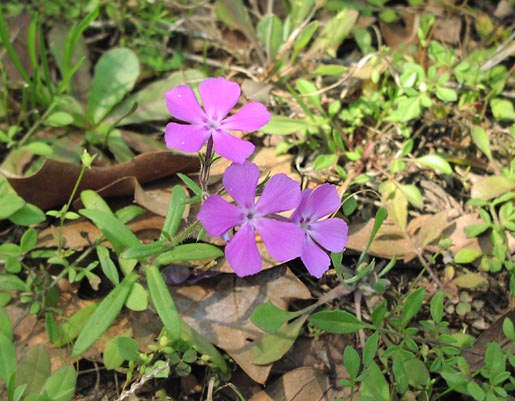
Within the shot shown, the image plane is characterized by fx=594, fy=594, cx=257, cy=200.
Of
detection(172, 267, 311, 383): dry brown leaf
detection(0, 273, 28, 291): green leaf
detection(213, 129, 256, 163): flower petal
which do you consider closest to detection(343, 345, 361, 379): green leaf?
detection(172, 267, 311, 383): dry brown leaf

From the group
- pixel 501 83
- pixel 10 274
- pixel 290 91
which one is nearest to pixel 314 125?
pixel 290 91

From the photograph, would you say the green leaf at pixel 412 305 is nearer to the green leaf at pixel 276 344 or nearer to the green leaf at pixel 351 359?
the green leaf at pixel 351 359

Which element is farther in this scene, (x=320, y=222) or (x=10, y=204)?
(x=10, y=204)

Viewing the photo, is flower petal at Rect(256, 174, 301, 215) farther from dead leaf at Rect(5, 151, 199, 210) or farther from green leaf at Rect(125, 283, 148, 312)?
dead leaf at Rect(5, 151, 199, 210)

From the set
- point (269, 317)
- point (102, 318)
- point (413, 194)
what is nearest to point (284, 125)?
point (413, 194)

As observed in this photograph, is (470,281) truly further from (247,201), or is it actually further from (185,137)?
(185,137)

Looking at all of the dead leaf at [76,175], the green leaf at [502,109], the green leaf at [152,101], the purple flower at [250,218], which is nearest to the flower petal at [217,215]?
the purple flower at [250,218]

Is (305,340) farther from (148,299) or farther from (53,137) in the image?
(53,137)
